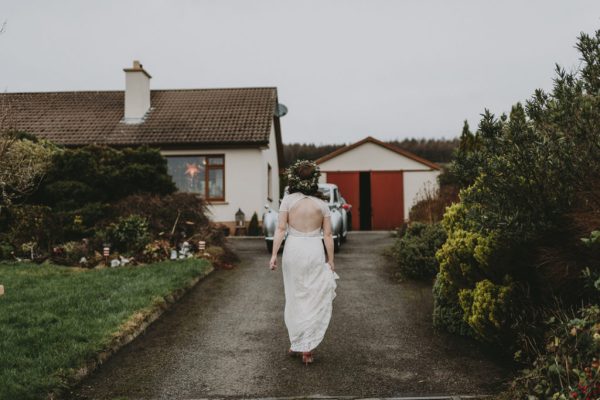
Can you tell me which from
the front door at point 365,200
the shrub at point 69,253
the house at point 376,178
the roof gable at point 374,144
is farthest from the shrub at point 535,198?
the roof gable at point 374,144

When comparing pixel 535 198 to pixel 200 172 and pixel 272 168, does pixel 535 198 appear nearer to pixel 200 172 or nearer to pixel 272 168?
pixel 200 172

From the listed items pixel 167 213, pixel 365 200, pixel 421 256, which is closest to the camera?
pixel 421 256

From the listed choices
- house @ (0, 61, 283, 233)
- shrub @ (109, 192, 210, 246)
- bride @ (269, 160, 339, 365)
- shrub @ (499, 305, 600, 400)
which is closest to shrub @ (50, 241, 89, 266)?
shrub @ (109, 192, 210, 246)

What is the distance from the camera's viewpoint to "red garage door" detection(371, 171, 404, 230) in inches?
1049

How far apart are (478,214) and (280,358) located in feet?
8.62

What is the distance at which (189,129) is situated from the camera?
21.6 meters

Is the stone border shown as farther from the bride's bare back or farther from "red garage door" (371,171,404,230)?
"red garage door" (371,171,404,230)

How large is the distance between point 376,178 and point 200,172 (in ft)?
31.1

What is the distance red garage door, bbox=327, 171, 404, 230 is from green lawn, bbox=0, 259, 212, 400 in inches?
628

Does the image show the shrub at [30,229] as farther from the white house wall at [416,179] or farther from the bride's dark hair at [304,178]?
the white house wall at [416,179]

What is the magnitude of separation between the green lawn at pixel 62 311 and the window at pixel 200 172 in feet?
31.9

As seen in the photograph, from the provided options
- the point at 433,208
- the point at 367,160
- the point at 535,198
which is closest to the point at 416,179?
the point at 367,160

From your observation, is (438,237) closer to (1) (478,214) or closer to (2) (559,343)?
(1) (478,214)

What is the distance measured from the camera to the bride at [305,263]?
19.3ft
